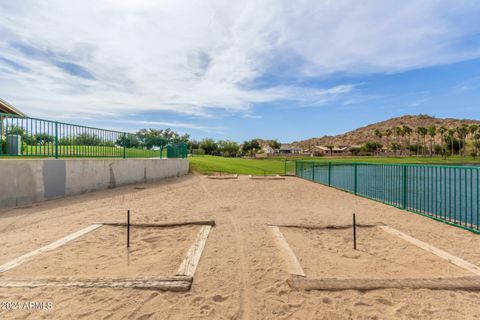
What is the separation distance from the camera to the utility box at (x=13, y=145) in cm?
846

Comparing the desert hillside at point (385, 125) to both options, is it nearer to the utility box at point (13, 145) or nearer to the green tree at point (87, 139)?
the green tree at point (87, 139)

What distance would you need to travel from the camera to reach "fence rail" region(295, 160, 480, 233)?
723 cm

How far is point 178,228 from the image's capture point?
20.0 feet

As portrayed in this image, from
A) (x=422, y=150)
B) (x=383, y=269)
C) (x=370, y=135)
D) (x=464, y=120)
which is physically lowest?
(x=383, y=269)

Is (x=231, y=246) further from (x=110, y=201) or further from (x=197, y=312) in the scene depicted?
(x=110, y=201)

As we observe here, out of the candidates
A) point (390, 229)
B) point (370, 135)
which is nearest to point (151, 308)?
point (390, 229)

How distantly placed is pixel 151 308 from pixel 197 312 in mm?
525

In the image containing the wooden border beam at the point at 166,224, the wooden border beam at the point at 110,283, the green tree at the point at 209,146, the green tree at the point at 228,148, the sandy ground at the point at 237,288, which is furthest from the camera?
the green tree at the point at 228,148

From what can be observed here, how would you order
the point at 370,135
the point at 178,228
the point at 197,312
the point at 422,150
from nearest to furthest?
the point at 197,312 < the point at 178,228 < the point at 422,150 < the point at 370,135

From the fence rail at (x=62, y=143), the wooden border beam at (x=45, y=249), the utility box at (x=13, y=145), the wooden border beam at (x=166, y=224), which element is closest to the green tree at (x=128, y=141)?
the fence rail at (x=62, y=143)

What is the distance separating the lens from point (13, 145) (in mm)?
8562

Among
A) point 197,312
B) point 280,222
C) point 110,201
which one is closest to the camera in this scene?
point 197,312

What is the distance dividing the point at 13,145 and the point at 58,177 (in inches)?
71.9

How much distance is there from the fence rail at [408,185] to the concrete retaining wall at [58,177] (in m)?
12.2
